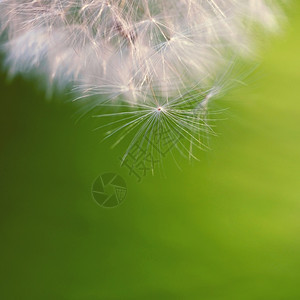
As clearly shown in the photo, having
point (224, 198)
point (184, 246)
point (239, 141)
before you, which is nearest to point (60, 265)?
point (184, 246)

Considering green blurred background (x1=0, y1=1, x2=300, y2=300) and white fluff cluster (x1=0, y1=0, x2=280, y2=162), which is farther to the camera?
green blurred background (x1=0, y1=1, x2=300, y2=300)

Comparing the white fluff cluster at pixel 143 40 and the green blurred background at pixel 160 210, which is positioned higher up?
the white fluff cluster at pixel 143 40

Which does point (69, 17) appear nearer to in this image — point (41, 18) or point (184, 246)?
point (41, 18)

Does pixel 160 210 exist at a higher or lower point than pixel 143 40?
lower

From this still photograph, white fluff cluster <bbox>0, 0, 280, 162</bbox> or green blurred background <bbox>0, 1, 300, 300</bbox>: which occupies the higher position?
white fluff cluster <bbox>0, 0, 280, 162</bbox>

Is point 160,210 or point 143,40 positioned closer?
point 143,40
